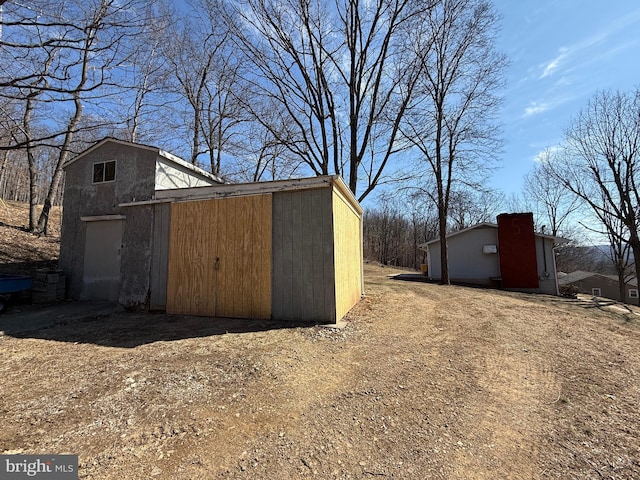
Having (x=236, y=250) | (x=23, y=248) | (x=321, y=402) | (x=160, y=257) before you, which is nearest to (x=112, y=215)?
(x=160, y=257)

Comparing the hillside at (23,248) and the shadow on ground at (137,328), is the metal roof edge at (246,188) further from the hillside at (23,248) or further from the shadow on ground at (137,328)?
the hillside at (23,248)

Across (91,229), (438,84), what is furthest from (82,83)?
(438,84)

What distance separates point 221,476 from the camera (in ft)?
5.94

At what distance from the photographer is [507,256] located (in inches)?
626

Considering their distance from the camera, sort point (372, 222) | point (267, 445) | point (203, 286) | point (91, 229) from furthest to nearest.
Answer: point (372, 222) → point (91, 229) → point (203, 286) → point (267, 445)

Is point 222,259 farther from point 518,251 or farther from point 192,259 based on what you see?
point 518,251

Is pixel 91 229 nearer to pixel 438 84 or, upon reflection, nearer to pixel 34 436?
pixel 34 436

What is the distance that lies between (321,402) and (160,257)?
16.8ft

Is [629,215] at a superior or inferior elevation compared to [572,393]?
superior

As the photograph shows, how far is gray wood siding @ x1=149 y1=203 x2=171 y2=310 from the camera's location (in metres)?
6.23

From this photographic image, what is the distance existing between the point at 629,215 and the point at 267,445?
66.7ft

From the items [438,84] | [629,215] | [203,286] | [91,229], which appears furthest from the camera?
[629,215]

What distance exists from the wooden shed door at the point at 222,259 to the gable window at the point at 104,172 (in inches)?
119

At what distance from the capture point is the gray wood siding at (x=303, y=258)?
5.32 m
